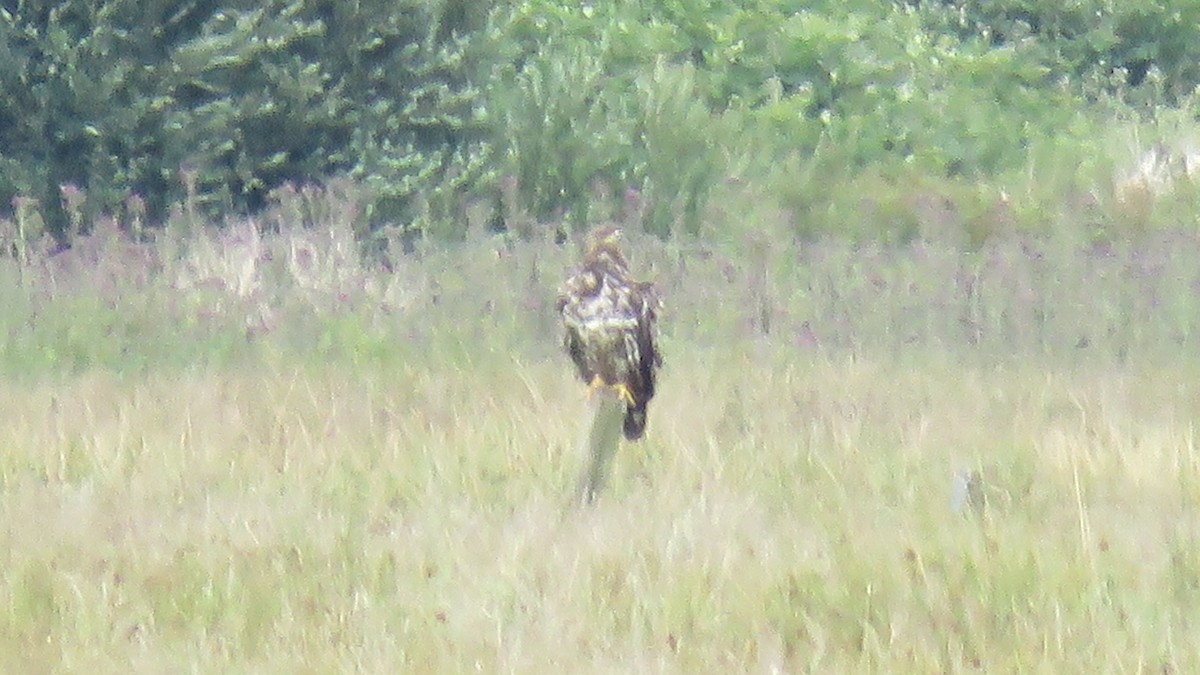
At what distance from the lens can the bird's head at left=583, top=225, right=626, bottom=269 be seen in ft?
16.9

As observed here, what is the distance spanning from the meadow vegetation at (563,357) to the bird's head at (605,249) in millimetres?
734

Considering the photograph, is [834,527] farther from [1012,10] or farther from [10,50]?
[1012,10]

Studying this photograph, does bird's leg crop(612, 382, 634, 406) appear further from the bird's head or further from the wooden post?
the bird's head

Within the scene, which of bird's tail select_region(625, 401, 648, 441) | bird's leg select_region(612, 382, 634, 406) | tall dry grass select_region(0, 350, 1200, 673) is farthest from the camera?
bird's tail select_region(625, 401, 648, 441)

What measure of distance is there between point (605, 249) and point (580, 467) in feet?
2.42

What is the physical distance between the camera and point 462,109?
13555 millimetres

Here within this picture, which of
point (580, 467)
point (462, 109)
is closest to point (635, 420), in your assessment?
point (580, 467)

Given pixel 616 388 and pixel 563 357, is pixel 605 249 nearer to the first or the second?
pixel 616 388

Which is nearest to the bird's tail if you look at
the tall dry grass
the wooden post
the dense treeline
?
the wooden post

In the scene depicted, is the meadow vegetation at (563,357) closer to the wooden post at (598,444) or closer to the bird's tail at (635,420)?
the wooden post at (598,444)

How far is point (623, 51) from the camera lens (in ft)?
53.6

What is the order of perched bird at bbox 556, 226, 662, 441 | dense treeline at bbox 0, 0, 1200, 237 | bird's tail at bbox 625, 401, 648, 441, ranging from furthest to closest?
1. dense treeline at bbox 0, 0, 1200, 237
2. bird's tail at bbox 625, 401, 648, 441
3. perched bird at bbox 556, 226, 662, 441

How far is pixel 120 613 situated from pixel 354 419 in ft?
7.46

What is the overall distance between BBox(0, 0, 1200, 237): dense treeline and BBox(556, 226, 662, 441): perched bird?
540 cm
